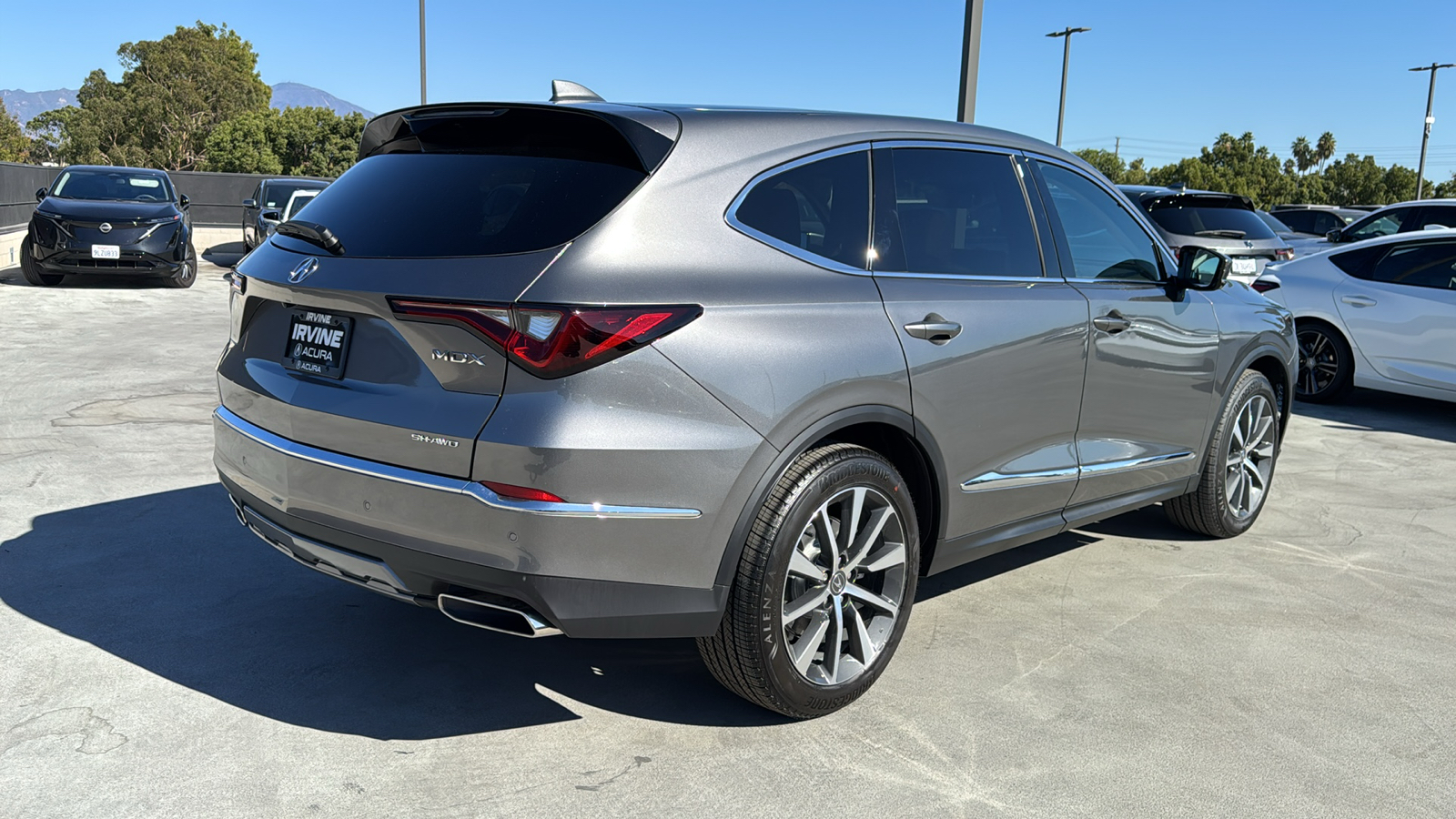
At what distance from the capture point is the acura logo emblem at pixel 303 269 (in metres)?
3.30

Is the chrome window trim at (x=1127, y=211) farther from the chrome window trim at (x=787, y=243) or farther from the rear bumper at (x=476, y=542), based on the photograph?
the rear bumper at (x=476, y=542)

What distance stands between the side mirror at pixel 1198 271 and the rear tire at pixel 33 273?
49.2 feet

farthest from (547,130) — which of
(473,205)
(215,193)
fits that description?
(215,193)

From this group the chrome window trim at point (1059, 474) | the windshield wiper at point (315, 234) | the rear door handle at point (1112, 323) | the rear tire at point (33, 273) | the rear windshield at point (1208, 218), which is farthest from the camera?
the rear tire at point (33, 273)

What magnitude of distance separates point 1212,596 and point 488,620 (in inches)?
125

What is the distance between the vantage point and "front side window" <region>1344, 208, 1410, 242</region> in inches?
565

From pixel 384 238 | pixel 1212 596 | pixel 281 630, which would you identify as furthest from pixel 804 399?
pixel 1212 596

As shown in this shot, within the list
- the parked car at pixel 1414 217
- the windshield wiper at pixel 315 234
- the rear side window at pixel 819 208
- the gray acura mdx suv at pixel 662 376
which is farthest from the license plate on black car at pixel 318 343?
the parked car at pixel 1414 217

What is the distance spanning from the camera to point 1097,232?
4660mm

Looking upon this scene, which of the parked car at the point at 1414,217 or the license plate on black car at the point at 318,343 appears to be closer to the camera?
the license plate on black car at the point at 318,343

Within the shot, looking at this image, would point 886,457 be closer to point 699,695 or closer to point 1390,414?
point 699,695

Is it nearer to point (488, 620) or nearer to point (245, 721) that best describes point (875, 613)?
point (488, 620)

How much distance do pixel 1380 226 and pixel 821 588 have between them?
1586 cm

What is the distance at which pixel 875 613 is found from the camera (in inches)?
144
